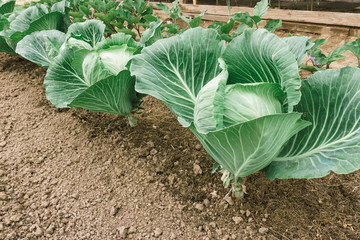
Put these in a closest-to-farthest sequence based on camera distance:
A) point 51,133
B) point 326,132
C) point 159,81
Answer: point 326,132 → point 159,81 → point 51,133

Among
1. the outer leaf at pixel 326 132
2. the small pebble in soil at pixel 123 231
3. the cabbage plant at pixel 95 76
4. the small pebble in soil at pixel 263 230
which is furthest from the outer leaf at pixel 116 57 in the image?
the small pebble in soil at pixel 263 230

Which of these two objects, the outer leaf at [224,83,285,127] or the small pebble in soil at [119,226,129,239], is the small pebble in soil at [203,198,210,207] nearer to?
the small pebble in soil at [119,226,129,239]

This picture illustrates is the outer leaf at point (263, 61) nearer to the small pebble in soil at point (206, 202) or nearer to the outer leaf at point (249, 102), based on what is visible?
the outer leaf at point (249, 102)

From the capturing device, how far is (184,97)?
6.40 feet

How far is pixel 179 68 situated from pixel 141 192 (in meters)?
0.99

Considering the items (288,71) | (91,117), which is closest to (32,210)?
(91,117)

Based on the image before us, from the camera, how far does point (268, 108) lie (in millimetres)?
1536

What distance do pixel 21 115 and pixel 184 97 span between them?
2257mm

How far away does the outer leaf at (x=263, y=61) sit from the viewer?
1470 mm

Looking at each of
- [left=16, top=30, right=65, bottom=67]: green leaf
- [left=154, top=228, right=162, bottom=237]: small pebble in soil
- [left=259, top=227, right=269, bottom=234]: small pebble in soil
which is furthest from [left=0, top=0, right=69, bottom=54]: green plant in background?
[left=259, top=227, right=269, bottom=234]: small pebble in soil

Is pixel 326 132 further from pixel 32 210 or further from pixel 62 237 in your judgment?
pixel 32 210

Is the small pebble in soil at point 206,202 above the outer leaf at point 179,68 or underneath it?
underneath

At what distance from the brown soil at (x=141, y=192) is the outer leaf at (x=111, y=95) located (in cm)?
36

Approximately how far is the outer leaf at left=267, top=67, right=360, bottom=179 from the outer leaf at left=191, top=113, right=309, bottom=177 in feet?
0.60
